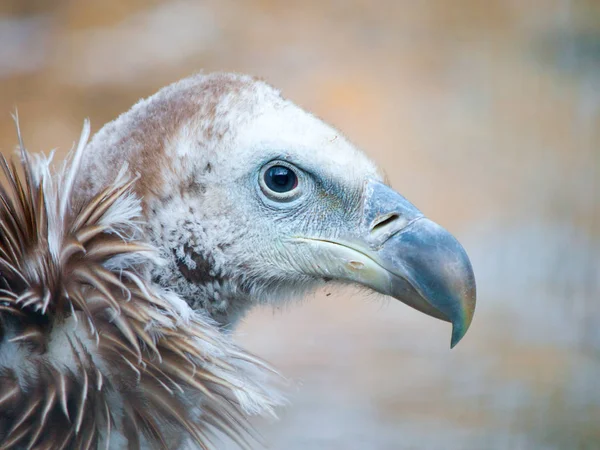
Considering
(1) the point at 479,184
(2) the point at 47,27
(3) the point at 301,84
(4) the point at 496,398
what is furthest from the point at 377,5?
(4) the point at 496,398

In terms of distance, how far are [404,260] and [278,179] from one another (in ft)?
1.00

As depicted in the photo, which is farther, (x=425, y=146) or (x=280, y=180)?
(x=425, y=146)

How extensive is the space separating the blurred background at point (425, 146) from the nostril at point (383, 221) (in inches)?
41.6

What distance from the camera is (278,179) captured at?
64.3 inches

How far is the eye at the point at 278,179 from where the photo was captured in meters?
1.63

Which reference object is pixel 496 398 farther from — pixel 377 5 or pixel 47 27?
pixel 47 27

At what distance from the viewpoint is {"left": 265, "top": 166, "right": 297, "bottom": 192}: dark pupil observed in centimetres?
163

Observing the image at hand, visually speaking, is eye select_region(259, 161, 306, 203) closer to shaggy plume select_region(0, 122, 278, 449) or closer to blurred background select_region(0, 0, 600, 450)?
shaggy plume select_region(0, 122, 278, 449)

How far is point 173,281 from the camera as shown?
1.57m

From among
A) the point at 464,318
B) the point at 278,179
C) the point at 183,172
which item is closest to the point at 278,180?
the point at 278,179

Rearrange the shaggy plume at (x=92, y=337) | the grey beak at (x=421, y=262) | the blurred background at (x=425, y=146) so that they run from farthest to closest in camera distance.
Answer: the blurred background at (x=425, y=146) < the grey beak at (x=421, y=262) < the shaggy plume at (x=92, y=337)

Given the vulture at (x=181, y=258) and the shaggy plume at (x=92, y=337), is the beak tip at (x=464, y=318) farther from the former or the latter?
the shaggy plume at (x=92, y=337)

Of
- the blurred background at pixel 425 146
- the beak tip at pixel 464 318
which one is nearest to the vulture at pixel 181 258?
the beak tip at pixel 464 318

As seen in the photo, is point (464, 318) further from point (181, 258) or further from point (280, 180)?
point (181, 258)
